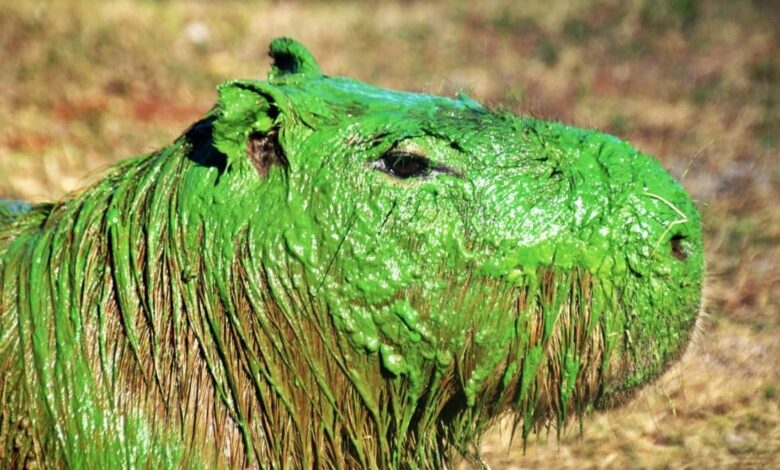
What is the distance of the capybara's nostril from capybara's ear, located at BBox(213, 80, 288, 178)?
1082mm

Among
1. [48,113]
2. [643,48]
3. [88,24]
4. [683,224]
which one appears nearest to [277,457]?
[683,224]

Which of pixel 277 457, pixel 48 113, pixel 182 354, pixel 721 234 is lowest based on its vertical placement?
pixel 277 457

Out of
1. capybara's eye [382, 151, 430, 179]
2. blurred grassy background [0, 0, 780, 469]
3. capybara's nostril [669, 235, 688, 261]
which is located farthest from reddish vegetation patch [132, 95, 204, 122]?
capybara's nostril [669, 235, 688, 261]

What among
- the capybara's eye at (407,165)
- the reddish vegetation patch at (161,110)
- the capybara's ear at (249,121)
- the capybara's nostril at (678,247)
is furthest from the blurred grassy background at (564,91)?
the capybara's ear at (249,121)

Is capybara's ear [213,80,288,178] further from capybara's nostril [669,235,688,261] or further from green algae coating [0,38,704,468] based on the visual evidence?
capybara's nostril [669,235,688,261]

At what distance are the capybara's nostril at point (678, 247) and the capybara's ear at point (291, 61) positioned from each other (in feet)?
3.94

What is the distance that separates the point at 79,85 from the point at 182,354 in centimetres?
533

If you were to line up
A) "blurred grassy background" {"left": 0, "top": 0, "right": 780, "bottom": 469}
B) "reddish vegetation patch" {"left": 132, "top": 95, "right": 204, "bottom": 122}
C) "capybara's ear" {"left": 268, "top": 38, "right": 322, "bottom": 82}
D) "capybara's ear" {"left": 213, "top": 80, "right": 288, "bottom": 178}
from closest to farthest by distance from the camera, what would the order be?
1. "capybara's ear" {"left": 213, "top": 80, "right": 288, "bottom": 178}
2. "capybara's ear" {"left": 268, "top": 38, "right": 322, "bottom": 82}
3. "blurred grassy background" {"left": 0, "top": 0, "right": 780, "bottom": 469}
4. "reddish vegetation patch" {"left": 132, "top": 95, "right": 204, "bottom": 122}

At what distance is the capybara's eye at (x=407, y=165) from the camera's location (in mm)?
2965

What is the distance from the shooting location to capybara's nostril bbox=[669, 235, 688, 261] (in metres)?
2.94

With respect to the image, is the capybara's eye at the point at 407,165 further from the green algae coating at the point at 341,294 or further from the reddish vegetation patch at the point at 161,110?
the reddish vegetation patch at the point at 161,110

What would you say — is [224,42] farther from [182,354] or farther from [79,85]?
[182,354]

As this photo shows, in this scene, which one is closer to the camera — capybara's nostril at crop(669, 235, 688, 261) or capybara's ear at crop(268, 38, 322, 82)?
capybara's nostril at crop(669, 235, 688, 261)

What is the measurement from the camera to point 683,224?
2.93 meters
